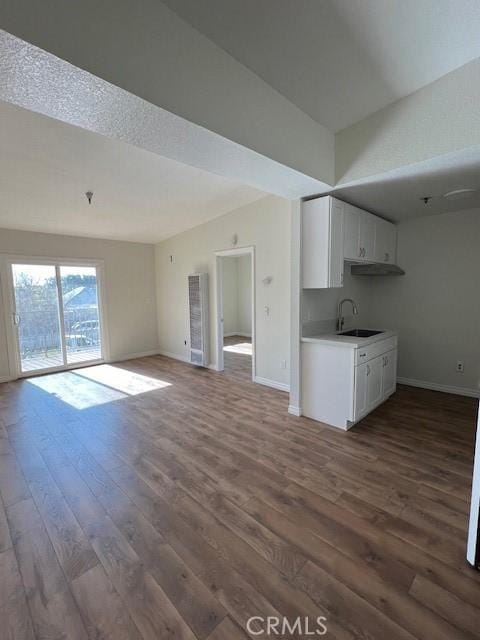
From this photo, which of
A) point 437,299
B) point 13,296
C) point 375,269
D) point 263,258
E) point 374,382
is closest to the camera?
point 374,382

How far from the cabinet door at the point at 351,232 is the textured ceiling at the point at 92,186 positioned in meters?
1.43

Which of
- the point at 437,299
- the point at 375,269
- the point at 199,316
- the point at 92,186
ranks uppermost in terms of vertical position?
the point at 92,186

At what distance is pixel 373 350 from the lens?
3.20 m

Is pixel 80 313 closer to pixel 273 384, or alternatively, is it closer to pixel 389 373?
pixel 273 384

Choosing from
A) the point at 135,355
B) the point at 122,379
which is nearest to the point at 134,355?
the point at 135,355

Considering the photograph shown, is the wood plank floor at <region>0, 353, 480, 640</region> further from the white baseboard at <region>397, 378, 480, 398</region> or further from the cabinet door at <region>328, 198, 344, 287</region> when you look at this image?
the cabinet door at <region>328, 198, 344, 287</region>

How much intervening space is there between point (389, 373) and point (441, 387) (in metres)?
1.06

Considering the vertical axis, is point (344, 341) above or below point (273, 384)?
above

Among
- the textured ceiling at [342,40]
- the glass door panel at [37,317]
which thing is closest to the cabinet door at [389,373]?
the textured ceiling at [342,40]

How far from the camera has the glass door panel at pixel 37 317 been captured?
16.3 feet

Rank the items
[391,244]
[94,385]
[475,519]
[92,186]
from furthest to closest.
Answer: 1. [94,385]
2. [391,244]
3. [92,186]
4. [475,519]

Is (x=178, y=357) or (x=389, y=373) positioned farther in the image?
(x=178, y=357)

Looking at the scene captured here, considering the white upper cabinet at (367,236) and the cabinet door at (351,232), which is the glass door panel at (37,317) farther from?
the white upper cabinet at (367,236)

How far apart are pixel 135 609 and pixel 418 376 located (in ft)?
14.4
